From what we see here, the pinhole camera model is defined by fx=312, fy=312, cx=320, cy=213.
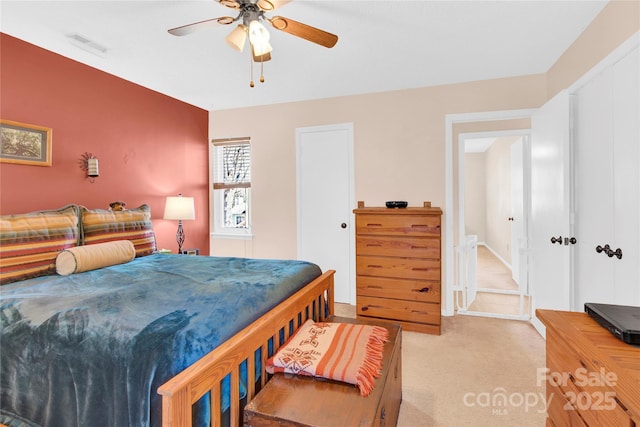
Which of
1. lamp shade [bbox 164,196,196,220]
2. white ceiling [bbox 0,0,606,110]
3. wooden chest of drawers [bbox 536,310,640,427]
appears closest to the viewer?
wooden chest of drawers [bbox 536,310,640,427]

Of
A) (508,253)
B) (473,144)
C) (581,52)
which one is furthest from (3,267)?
(473,144)

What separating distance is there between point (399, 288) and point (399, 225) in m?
0.61

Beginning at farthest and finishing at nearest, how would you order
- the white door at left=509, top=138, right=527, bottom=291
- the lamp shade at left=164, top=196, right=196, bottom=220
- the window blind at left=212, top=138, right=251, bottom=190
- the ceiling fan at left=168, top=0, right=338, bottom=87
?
the window blind at left=212, top=138, right=251, bottom=190
the white door at left=509, top=138, right=527, bottom=291
the lamp shade at left=164, top=196, right=196, bottom=220
the ceiling fan at left=168, top=0, right=338, bottom=87

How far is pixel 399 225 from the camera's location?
3.04 metres

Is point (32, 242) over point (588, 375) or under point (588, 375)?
over

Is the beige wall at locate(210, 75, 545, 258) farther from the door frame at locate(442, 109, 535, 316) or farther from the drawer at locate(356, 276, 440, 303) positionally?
the drawer at locate(356, 276, 440, 303)

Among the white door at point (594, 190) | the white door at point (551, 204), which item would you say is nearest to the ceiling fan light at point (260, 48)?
the white door at point (594, 190)

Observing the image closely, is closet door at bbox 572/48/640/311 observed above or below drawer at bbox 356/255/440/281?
above

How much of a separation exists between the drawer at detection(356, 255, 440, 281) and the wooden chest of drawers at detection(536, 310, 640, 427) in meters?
1.73

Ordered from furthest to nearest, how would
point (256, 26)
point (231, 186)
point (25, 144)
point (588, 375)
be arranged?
point (231, 186), point (25, 144), point (256, 26), point (588, 375)

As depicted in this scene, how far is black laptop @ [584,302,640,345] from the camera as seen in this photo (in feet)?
3.05

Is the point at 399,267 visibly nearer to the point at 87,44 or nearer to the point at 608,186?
the point at 608,186

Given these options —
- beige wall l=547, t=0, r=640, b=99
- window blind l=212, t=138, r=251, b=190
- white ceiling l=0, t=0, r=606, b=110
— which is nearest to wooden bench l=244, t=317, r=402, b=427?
white ceiling l=0, t=0, r=606, b=110

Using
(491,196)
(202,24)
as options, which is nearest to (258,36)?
(202,24)
